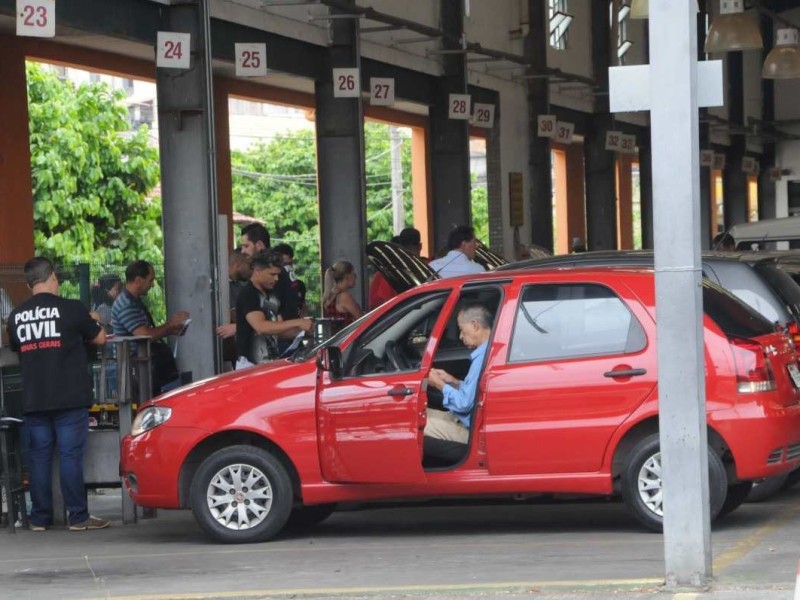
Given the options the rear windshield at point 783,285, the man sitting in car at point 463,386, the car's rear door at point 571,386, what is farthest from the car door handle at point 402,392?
the rear windshield at point 783,285

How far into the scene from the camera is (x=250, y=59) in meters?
17.8

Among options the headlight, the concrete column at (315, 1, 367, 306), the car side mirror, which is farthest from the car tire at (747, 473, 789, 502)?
the concrete column at (315, 1, 367, 306)

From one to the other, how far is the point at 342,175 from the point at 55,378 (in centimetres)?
1035

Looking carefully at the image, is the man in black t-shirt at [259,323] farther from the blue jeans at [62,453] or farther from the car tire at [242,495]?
the car tire at [242,495]

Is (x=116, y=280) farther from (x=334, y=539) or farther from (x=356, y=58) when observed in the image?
(x=334, y=539)

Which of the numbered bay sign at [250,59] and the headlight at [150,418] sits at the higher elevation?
the numbered bay sign at [250,59]

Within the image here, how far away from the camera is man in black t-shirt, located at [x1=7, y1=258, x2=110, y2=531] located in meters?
11.7

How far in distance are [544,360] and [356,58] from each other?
11.7m

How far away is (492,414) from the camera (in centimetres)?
1011

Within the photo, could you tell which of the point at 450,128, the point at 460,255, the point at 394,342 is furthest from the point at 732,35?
the point at 394,342

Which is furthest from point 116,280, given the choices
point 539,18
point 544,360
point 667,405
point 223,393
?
point 539,18

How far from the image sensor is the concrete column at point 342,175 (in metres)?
21.6

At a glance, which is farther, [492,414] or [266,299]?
[266,299]

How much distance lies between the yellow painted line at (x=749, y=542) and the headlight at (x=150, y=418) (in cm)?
381
